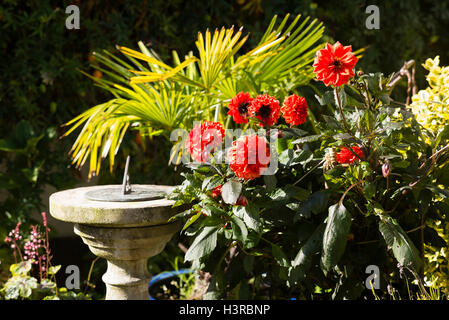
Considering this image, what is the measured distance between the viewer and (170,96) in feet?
8.39

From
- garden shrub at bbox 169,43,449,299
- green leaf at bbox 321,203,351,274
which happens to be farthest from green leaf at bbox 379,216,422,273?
green leaf at bbox 321,203,351,274

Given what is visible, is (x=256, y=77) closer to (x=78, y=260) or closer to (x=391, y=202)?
(x=391, y=202)

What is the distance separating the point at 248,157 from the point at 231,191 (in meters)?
0.12

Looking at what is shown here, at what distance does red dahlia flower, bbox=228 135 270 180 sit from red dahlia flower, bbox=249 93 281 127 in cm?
15

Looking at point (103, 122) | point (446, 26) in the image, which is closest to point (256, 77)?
point (103, 122)

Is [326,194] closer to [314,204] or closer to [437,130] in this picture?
[314,204]

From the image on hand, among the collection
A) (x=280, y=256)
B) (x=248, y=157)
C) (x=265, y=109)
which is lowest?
(x=280, y=256)

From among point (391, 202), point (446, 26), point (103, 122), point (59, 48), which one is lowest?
point (391, 202)

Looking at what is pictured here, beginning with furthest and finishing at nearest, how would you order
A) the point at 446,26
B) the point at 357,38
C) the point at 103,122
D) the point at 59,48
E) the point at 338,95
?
the point at 446,26 < the point at 357,38 < the point at 59,48 < the point at 103,122 < the point at 338,95

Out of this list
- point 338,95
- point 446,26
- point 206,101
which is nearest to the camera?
point 338,95

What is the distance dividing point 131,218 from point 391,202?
944 mm

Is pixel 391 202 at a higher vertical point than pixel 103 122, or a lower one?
lower

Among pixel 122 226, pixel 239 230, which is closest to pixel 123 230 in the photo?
pixel 122 226

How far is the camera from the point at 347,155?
175cm
